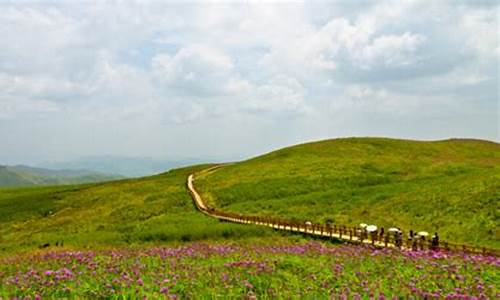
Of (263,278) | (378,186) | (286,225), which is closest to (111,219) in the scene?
(286,225)

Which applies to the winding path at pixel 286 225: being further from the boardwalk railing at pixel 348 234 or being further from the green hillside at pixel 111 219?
the green hillside at pixel 111 219

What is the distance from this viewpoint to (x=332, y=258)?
663 inches

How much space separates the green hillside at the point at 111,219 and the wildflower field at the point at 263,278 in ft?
74.8

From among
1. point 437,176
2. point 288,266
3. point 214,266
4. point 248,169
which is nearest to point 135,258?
point 214,266

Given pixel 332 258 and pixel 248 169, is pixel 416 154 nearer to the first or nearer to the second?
pixel 248 169

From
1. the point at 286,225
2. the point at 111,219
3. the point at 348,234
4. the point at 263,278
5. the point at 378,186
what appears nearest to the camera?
the point at 263,278

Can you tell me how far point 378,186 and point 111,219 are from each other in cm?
3486

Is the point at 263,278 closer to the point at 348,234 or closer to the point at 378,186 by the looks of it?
the point at 348,234

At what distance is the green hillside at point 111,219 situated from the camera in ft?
138

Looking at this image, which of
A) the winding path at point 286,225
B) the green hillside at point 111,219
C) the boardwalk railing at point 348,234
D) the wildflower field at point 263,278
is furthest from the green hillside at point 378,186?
the wildflower field at point 263,278

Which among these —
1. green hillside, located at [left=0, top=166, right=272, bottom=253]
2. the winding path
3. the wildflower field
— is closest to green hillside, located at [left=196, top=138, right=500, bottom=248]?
the winding path

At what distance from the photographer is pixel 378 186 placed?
67.6 m

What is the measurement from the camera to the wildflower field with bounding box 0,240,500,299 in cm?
1081

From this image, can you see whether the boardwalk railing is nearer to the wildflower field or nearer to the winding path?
the winding path
